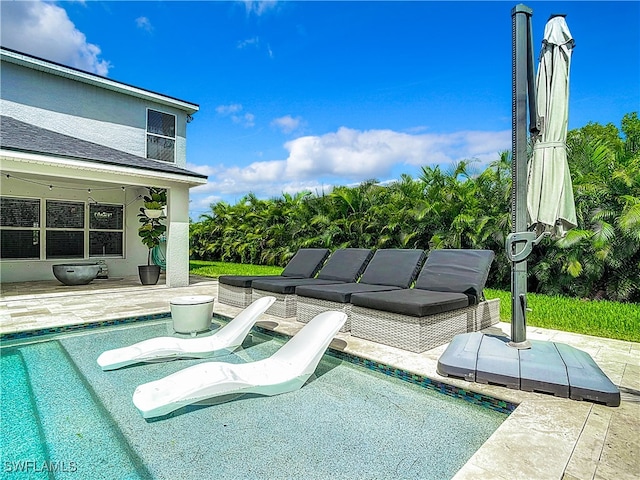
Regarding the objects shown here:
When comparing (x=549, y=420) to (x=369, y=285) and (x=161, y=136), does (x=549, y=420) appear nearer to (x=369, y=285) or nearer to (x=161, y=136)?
(x=369, y=285)

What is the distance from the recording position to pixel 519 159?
3996mm

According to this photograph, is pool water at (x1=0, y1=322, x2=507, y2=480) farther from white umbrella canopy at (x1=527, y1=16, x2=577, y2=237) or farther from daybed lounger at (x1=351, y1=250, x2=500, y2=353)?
white umbrella canopy at (x1=527, y1=16, x2=577, y2=237)

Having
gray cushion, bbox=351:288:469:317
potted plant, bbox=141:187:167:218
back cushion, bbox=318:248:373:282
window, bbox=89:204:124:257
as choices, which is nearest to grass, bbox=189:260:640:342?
gray cushion, bbox=351:288:469:317

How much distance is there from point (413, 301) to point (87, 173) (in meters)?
8.19

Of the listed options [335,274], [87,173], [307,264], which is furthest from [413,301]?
[87,173]

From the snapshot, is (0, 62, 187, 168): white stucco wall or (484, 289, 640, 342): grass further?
(0, 62, 187, 168): white stucco wall

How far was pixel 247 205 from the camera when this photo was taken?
63.5 ft

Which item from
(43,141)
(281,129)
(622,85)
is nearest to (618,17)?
(622,85)

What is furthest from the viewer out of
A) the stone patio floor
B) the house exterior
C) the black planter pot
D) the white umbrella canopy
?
the black planter pot

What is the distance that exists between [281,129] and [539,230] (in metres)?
21.1

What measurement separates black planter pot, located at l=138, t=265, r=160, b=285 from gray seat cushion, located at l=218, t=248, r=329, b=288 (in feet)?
12.4

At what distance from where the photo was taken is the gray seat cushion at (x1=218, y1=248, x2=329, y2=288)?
749 cm

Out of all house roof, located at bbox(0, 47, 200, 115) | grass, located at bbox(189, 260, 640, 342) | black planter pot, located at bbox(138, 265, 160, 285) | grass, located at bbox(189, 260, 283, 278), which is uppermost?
house roof, located at bbox(0, 47, 200, 115)

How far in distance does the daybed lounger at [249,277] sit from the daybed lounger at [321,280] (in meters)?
0.19
